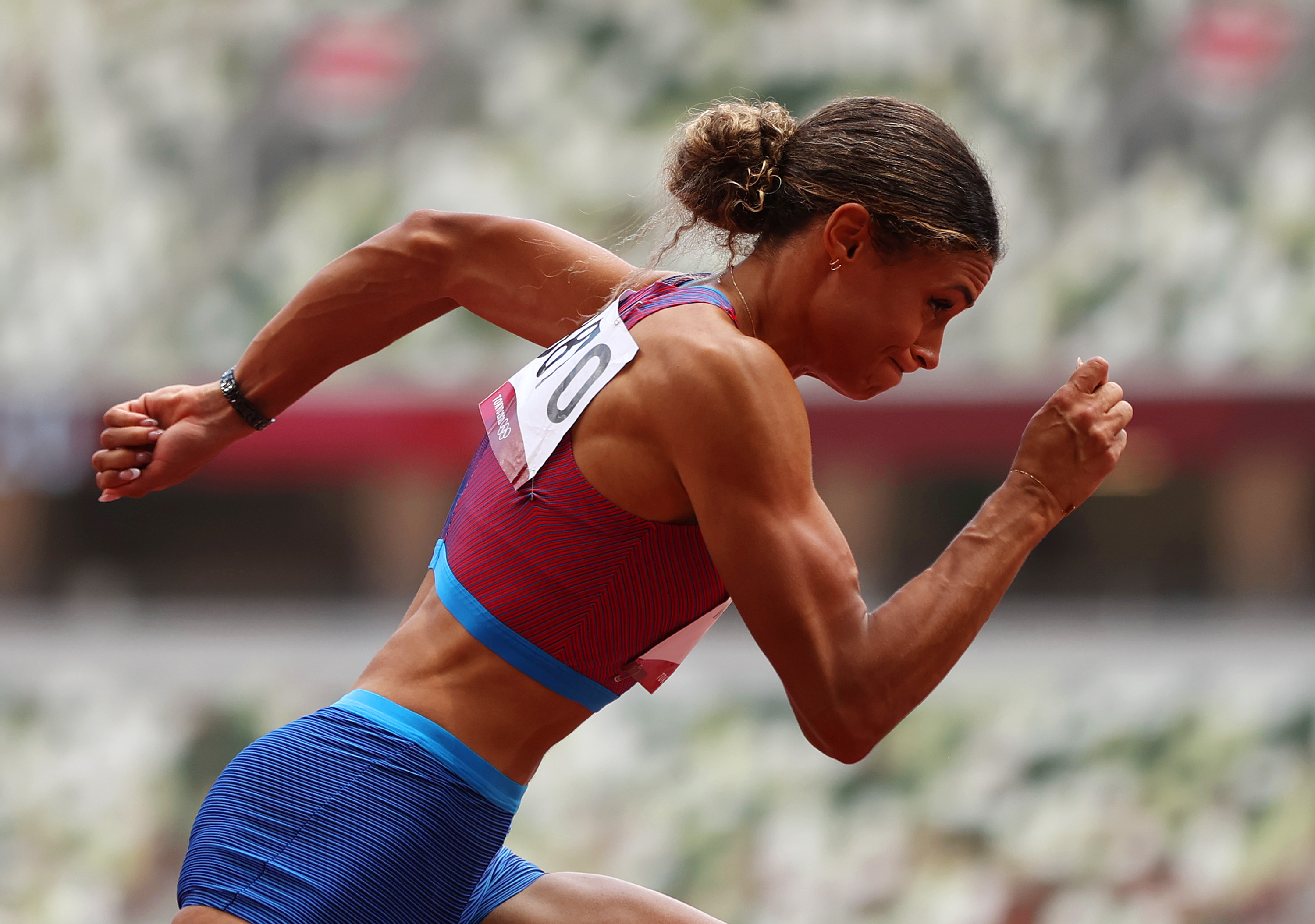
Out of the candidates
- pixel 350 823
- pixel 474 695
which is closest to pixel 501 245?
pixel 474 695

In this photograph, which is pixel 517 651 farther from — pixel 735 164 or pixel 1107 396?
pixel 1107 396

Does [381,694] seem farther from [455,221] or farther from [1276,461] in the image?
[1276,461]

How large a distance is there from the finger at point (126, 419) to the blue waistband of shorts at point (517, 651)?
629mm

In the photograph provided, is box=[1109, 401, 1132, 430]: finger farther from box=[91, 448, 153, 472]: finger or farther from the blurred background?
the blurred background

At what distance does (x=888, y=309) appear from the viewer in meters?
1.62

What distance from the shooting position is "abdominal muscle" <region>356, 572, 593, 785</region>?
1.61 m

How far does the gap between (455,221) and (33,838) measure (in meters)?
3.84

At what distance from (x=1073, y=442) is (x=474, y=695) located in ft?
2.46

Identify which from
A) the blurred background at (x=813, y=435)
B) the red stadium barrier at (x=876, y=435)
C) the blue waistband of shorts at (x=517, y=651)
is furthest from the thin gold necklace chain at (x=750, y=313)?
the red stadium barrier at (x=876, y=435)

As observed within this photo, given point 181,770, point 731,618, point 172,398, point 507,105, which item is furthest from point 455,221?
point 507,105

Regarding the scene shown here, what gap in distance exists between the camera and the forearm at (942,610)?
4.81 feet

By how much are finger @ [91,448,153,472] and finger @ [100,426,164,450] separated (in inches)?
0.4

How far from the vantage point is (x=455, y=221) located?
198cm

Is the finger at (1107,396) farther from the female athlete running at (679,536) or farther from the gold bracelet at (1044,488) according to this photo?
the gold bracelet at (1044,488)
